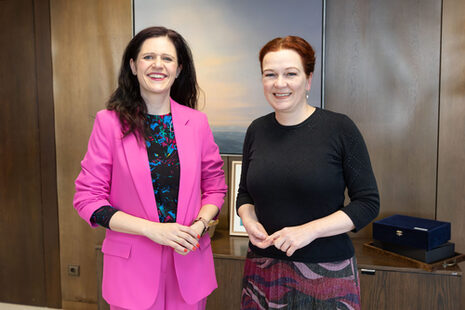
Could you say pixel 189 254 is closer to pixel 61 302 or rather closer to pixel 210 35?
pixel 210 35

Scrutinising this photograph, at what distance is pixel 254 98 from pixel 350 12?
32.5 inches

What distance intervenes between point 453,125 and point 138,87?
77.4 inches

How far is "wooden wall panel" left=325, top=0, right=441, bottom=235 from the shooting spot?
98.4 inches

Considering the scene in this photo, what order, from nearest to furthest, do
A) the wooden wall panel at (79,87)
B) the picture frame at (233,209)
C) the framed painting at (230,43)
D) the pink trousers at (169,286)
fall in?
the pink trousers at (169,286), the framed painting at (230,43), the picture frame at (233,209), the wooden wall panel at (79,87)

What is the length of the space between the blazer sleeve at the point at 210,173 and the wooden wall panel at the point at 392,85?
127 cm

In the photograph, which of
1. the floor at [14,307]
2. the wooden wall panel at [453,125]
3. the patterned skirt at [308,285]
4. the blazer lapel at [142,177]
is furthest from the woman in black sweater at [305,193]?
the floor at [14,307]

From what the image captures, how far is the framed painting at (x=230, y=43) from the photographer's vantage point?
2.64 m

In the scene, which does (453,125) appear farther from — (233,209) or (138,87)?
(138,87)

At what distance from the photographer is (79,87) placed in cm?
302

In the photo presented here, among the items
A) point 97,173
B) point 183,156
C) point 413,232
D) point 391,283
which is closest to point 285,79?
point 183,156

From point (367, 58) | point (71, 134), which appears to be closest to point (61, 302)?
point (71, 134)

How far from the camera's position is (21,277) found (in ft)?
10.7

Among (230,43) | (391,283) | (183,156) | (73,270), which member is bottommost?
(73,270)

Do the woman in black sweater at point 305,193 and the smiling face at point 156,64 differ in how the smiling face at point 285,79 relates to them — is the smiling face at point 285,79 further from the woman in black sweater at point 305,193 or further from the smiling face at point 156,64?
the smiling face at point 156,64
